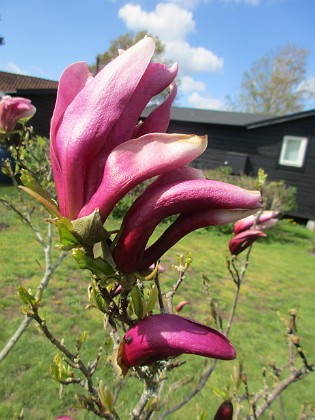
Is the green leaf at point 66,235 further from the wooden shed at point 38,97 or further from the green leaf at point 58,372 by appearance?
the wooden shed at point 38,97

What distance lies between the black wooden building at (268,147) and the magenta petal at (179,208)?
46.8ft

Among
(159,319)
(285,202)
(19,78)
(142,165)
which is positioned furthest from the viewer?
(19,78)

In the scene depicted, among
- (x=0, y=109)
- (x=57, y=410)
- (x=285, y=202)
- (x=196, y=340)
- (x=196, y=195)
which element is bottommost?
(x=57, y=410)

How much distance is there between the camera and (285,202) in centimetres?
1252

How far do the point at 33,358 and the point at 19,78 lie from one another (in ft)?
80.5

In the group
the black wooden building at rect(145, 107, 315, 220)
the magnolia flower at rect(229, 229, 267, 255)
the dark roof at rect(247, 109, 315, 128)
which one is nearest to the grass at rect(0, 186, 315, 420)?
the magnolia flower at rect(229, 229, 267, 255)

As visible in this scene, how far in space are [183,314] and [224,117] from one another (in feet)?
44.6

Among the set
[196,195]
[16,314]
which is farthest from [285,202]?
[196,195]

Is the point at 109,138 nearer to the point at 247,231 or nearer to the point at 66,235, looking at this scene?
the point at 66,235

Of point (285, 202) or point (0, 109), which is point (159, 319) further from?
point (285, 202)

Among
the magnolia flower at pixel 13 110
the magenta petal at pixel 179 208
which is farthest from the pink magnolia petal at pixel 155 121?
the magnolia flower at pixel 13 110

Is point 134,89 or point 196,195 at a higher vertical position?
point 134,89

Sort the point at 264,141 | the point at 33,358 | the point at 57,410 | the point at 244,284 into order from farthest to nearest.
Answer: the point at 264,141
the point at 244,284
the point at 33,358
the point at 57,410

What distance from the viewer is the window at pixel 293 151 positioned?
45.6 feet
